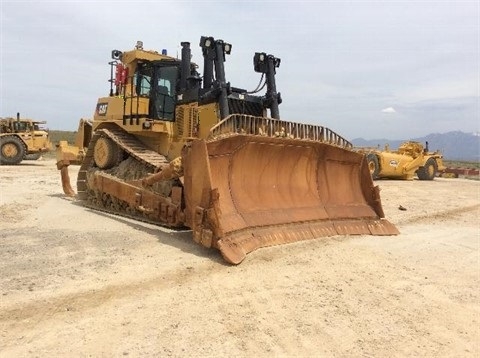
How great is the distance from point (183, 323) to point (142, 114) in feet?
17.8

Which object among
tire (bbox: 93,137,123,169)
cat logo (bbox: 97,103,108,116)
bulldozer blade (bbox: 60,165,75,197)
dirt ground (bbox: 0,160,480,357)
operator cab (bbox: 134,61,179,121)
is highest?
operator cab (bbox: 134,61,179,121)

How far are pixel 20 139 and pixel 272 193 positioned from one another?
1865cm

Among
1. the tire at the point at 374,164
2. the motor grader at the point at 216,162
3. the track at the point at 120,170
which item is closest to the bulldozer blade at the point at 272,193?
the motor grader at the point at 216,162

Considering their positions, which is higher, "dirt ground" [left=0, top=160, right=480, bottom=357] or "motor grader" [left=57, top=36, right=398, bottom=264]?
"motor grader" [left=57, top=36, right=398, bottom=264]

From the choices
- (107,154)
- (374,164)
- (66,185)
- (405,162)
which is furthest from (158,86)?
(405,162)

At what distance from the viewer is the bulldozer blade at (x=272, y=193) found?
512 cm

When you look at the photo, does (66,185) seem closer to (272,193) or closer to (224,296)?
(272,193)

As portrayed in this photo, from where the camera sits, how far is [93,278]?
4.10 meters

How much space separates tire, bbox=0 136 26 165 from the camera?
20.9 metres

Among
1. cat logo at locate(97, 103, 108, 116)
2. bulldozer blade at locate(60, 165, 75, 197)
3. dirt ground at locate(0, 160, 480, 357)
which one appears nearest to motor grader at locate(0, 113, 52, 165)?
bulldozer blade at locate(60, 165, 75, 197)

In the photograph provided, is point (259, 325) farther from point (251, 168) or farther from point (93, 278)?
point (251, 168)

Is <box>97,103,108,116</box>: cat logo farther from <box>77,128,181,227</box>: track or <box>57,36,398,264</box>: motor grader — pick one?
<box>77,128,181,227</box>: track

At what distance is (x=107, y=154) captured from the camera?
26.2 ft

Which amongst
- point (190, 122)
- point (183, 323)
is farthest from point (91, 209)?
point (183, 323)
